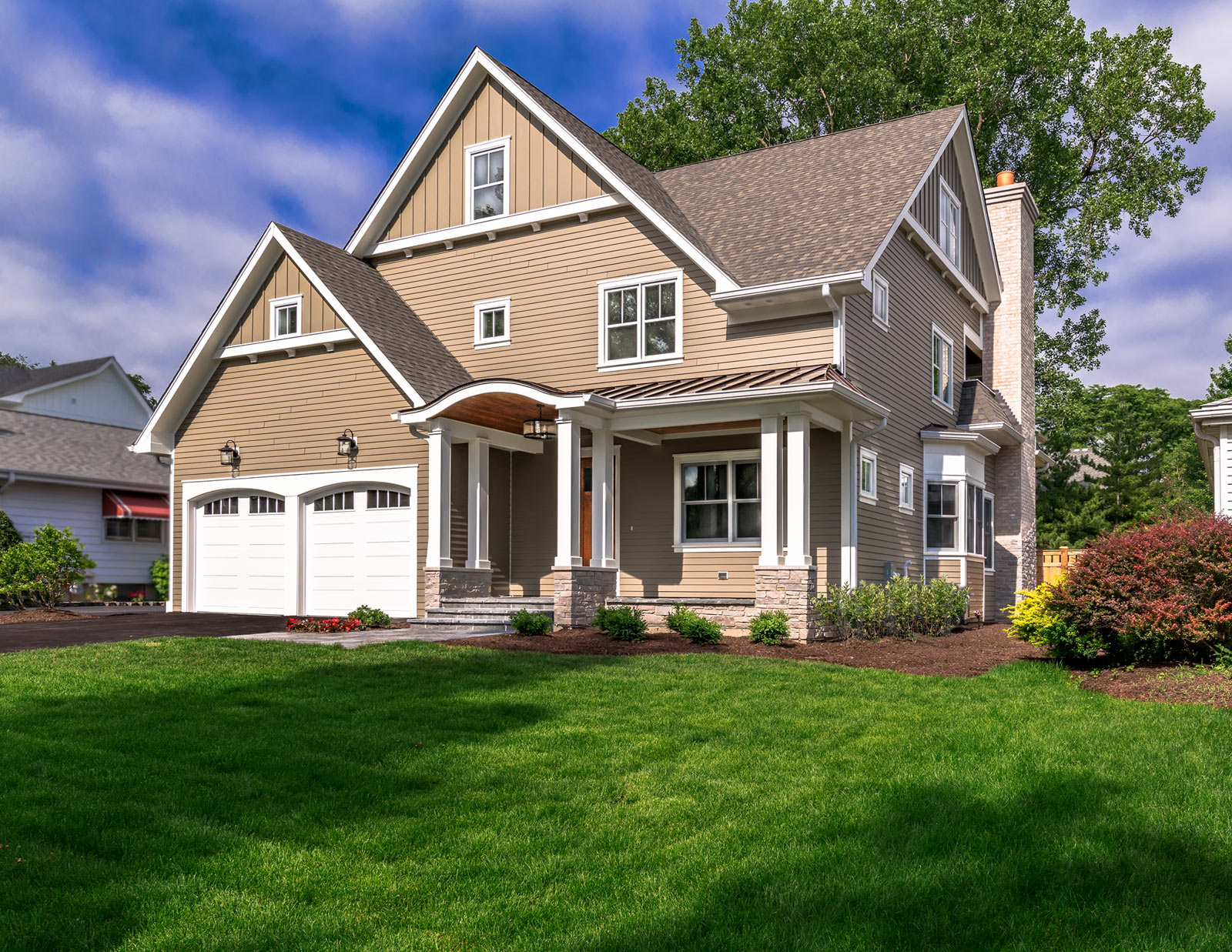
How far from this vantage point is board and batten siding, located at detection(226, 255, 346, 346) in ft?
58.6

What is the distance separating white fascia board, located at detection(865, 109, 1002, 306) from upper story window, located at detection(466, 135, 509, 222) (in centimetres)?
700

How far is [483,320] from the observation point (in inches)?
727

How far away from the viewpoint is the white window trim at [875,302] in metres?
16.4

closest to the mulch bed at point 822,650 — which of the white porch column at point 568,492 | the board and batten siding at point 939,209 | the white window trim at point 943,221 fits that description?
the white porch column at point 568,492

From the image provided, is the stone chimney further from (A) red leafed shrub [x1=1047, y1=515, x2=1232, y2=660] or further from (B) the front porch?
(A) red leafed shrub [x1=1047, y1=515, x2=1232, y2=660]

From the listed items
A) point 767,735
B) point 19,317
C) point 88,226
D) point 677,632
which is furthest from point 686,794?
point 19,317

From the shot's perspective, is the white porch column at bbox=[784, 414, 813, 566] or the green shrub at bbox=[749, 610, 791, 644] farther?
the white porch column at bbox=[784, 414, 813, 566]

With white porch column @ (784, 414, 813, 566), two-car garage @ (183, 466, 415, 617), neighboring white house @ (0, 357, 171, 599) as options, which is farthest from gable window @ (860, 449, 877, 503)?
neighboring white house @ (0, 357, 171, 599)

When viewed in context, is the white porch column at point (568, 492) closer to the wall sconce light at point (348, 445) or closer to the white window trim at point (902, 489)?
the wall sconce light at point (348, 445)

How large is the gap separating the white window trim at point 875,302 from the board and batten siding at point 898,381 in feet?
0.32

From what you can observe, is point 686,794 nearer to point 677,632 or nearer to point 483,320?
point 677,632

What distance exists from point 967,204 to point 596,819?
19605mm

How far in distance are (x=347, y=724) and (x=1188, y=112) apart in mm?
33802

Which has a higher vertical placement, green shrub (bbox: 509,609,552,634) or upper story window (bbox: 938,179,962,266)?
upper story window (bbox: 938,179,962,266)
